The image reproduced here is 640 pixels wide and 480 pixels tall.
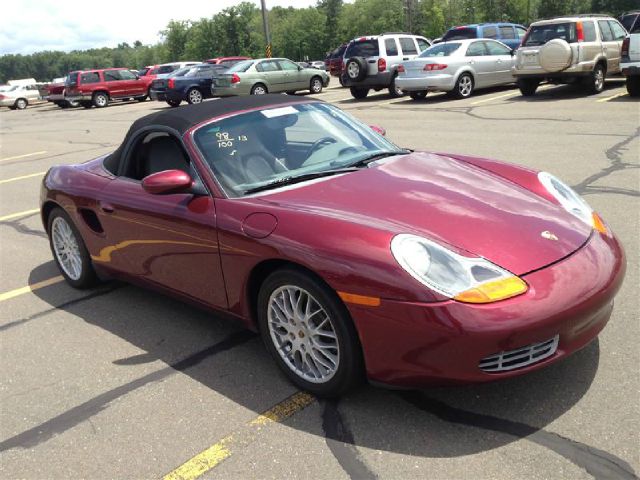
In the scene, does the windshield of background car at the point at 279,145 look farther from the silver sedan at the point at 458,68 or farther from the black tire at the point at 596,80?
the silver sedan at the point at 458,68

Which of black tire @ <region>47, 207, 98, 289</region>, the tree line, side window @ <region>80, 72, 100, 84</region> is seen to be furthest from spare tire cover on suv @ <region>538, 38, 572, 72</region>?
the tree line

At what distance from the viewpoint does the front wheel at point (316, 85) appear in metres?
23.2

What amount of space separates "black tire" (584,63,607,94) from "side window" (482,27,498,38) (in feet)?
19.4

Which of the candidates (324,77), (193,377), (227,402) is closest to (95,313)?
(193,377)

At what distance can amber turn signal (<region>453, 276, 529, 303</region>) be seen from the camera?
2.51 meters

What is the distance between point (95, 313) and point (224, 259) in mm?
1651

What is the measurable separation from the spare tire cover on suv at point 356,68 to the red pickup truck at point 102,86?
50.4 ft

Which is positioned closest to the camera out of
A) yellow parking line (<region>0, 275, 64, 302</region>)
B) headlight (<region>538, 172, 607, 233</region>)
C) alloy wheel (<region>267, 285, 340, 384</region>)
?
alloy wheel (<region>267, 285, 340, 384</region>)

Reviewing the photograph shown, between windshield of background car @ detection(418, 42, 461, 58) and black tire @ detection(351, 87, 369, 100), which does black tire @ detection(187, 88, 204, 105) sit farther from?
windshield of background car @ detection(418, 42, 461, 58)

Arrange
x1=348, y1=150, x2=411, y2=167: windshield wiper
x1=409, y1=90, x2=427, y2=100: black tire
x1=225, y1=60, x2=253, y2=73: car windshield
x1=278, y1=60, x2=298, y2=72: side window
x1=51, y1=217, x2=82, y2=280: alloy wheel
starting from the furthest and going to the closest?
x1=278, y1=60, x2=298, y2=72: side window, x1=225, y1=60, x2=253, y2=73: car windshield, x1=409, y1=90, x2=427, y2=100: black tire, x1=51, y1=217, x2=82, y2=280: alloy wheel, x1=348, y1=150, x2=411, y2=167: windshield wiper

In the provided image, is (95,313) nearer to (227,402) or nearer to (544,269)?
(227,402)

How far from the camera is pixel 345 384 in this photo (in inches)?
114

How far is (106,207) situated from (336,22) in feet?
323

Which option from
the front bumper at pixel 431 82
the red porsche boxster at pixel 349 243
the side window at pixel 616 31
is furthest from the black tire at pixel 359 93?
the red porsche boxster at pixel 349 243
